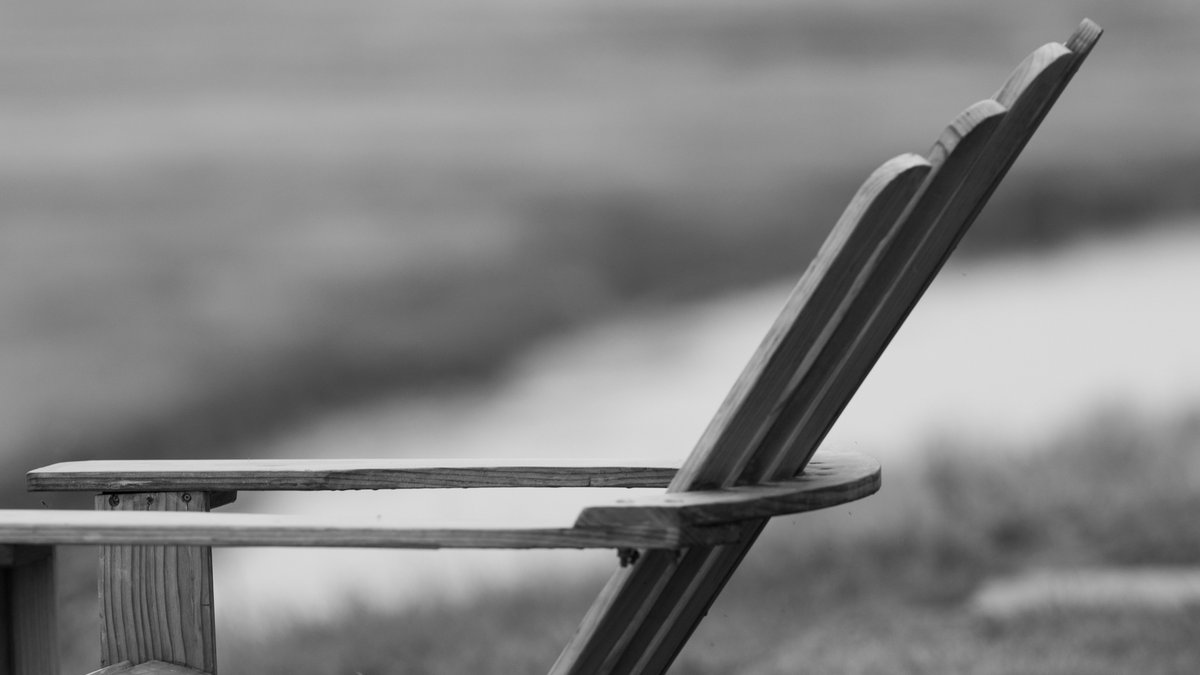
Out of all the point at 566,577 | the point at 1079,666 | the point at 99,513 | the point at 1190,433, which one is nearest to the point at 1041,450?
the point at 1190,433

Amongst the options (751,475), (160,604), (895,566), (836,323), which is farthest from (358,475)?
(895,566)

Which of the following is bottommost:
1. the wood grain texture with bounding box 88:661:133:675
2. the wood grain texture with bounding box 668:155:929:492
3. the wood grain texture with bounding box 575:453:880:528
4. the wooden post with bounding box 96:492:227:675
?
the wood grain texture with bounding box 575:453:880:528

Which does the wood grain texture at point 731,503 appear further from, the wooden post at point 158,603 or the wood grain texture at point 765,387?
the wooden post at point 158,603

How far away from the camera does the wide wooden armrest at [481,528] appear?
123 centimetres

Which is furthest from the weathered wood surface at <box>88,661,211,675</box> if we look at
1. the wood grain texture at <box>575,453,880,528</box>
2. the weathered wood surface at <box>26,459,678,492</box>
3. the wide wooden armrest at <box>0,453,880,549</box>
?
the wood grain texture at <box>575,453,880,528</box>

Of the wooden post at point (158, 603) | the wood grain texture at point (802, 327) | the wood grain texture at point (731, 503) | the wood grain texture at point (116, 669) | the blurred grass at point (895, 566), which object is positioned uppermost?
the blurred grass at point (895, 566)

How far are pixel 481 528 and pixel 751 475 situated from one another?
1.00ft

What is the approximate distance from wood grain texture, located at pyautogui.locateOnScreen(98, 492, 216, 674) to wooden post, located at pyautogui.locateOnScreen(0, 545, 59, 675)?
1.10 ft

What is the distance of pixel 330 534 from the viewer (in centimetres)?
127

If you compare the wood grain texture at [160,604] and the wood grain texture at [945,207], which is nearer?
the wood grain texture at [945,207]

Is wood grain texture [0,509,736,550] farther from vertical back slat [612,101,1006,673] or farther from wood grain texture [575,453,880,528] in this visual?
vertical back slat [612,101,1006,673]

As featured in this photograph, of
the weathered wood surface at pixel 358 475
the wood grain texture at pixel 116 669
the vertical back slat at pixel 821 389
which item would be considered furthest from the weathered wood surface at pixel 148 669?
the vertical back slat at pixel 821 389

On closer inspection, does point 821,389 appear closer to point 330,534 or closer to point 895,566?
point 330,534

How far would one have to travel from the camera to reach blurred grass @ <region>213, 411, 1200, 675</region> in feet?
16.7
